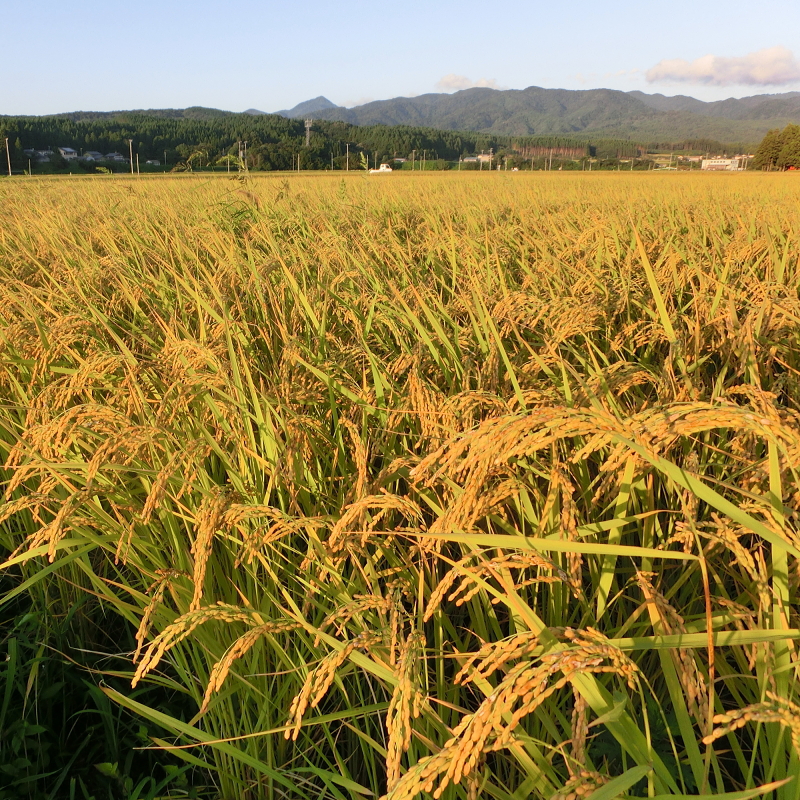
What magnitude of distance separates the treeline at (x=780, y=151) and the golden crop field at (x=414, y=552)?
215 ft

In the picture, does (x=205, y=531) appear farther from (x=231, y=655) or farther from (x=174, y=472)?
(x=174, y=472)

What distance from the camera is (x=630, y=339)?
1.76 m

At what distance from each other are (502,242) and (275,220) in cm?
171

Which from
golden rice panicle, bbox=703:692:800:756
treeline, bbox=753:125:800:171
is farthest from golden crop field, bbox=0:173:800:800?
treeline, bbox=753:125:800:171

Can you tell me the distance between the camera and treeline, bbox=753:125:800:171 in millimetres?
53469

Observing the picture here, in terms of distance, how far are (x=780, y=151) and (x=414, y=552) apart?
71173 millimetres

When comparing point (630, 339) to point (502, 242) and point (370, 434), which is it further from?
point (502, 242)

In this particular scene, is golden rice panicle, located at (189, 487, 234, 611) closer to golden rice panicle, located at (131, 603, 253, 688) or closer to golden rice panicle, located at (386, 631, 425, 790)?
golden rice panicle, located at (131, 603, 253, 688)

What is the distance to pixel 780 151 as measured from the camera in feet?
183

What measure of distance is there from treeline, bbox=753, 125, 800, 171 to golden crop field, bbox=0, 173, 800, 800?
65425 millimetres

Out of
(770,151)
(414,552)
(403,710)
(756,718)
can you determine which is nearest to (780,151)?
(770,151)

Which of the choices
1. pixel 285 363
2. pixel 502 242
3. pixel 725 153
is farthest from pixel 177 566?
pixel 725 153

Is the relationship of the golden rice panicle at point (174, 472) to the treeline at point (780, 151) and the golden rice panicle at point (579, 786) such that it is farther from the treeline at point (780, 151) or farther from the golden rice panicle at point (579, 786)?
the treeline at point (780, 151)

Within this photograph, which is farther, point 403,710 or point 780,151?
point 780,151
